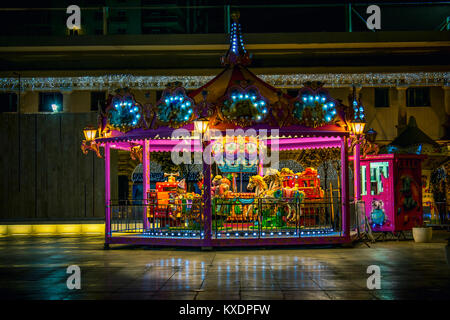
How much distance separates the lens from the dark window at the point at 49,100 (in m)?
29.0

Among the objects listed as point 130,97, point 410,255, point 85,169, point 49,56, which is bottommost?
point 410,255

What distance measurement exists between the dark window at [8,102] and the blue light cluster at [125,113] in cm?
1666

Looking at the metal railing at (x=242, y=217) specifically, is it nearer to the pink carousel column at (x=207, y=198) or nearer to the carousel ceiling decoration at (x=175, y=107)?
the pink carousel column at (x=207, y=198)

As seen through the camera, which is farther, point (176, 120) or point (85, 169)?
point (85, 169)

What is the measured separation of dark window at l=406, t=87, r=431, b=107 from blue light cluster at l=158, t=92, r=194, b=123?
18171 mm

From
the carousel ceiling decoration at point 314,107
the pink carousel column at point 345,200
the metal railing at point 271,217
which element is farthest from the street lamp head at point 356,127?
the metal railing at point 271,217

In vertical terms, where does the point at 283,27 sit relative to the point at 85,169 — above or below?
above

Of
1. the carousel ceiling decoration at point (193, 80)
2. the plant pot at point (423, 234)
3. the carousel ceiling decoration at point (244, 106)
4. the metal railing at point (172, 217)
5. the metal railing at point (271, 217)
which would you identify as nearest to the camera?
the carousel ceiling decoration at point (244, 106)

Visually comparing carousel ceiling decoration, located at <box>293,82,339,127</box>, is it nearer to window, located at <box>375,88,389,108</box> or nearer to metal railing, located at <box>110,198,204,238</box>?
metal railing, located at <box>110,198,204,238</box>
